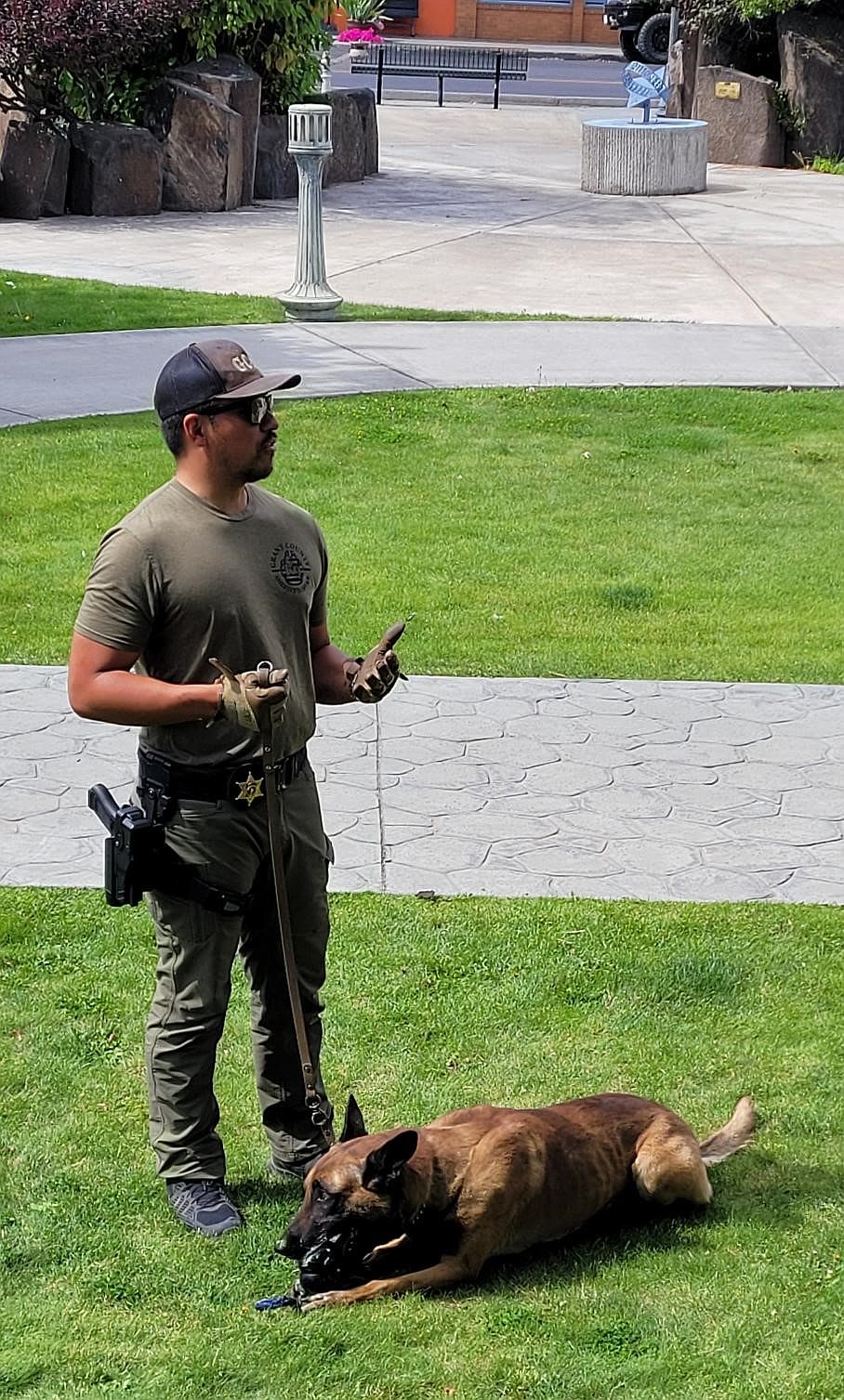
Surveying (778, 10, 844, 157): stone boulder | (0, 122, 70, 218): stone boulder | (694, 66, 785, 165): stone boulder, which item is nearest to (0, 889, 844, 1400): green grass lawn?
(0, 122, 70, 218): stone boulder

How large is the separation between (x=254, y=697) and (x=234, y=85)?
18.1 metres

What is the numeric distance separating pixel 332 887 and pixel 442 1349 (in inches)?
90.8

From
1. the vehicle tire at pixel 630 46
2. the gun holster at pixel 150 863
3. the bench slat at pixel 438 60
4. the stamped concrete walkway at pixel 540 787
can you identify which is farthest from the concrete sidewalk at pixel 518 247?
the bench slat at pixel 438 60

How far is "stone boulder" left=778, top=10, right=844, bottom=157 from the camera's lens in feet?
83.2

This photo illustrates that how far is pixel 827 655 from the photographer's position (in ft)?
26.5

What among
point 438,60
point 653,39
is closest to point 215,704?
point 653,39

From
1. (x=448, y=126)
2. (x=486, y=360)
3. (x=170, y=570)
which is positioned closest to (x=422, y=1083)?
(x=170, y=570)

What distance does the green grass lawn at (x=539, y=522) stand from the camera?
819 centimetres

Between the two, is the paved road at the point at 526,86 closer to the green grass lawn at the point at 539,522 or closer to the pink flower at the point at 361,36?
the pink flower at the point at 361,36

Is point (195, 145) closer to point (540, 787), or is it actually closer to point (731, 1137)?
point (540, 787)

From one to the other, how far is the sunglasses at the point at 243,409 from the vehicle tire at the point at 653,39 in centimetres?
3395

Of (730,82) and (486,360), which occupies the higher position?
(730,82)

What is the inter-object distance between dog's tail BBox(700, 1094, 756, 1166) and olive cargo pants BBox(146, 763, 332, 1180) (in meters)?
0.92

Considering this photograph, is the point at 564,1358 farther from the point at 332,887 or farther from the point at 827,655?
the point at 827,655
